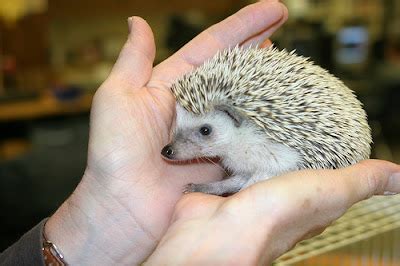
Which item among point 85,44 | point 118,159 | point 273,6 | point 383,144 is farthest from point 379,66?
point 118,159

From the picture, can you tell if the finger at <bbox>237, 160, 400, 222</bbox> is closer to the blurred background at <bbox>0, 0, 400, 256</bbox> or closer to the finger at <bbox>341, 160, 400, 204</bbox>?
the finger at <bbox>341, 160, 400, 204</bbox>

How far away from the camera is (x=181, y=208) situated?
1.21m

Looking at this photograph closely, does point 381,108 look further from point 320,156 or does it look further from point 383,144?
point 320,156

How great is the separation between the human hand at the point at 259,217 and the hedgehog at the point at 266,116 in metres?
0.10

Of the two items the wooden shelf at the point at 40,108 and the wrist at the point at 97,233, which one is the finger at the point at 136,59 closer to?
the wrist at the point at 97,233

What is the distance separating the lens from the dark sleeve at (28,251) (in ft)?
4.50

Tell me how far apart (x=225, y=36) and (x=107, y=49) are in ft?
13.8

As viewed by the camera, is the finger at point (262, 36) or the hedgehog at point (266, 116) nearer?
the hedgehog at point (266, 116)

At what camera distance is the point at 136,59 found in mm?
1454

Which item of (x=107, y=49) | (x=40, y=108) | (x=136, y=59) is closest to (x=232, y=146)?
(x=136, y=59)

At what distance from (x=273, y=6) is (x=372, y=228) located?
65 centimetres

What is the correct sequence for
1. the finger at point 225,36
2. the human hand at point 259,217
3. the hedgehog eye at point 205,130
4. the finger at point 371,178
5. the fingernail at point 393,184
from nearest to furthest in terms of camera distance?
the human hand at point 259,217 → the finger at point 371,178 → the fingernail at point 393,184 → the hedgehog eye at point 205,130 → the finger at point 225,36

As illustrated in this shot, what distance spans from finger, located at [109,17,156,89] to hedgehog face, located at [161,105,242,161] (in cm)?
13

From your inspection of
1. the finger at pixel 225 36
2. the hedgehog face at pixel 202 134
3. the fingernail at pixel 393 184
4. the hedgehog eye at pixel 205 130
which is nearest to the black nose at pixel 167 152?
the hedgehog face at pixel 202 134
